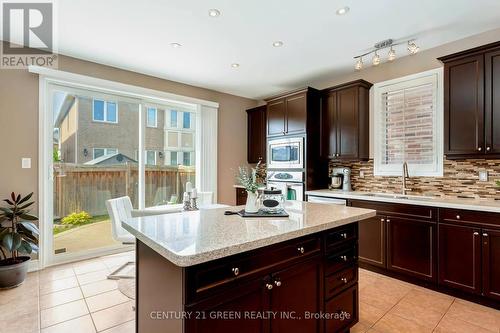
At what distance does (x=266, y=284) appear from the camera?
4.51 ft

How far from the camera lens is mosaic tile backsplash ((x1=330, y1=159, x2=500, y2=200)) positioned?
9.07 ft

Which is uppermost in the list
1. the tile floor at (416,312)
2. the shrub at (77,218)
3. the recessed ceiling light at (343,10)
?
the recessed ceiling light at (343,10)

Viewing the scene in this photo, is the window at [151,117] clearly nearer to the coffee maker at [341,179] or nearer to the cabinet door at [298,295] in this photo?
the coffee maker at [341,179]

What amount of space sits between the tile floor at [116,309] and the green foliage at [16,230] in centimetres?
41

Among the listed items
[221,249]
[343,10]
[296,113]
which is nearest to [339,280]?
[221,249]

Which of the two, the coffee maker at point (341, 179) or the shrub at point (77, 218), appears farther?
the coffee maker at point (341, 179)

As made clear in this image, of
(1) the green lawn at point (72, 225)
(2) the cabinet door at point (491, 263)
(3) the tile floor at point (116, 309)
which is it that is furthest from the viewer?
(1) the green lawn at point (72, 225)

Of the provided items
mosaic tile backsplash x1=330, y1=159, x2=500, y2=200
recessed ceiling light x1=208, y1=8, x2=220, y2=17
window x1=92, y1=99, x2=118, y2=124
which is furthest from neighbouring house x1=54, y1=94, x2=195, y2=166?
mosaic tile backsplash x1=330, y1=159, x2=500, y2=200

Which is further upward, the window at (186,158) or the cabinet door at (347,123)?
the cabinet door at (347,123)

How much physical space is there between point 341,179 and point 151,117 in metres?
3.19

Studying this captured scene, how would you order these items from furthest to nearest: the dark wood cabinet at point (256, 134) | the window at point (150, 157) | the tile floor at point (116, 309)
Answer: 1. the dark wood cabinet at point (256, 134)
2. the window at point (150, 157)
3. the tile floor at point (116, 309)

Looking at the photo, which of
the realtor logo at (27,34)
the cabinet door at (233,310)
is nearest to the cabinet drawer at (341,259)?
the cabinet door at (233,310)

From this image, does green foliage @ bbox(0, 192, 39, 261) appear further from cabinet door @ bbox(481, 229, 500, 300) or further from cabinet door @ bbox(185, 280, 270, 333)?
cabinet door @ bbox(481, 229, 500, 300)

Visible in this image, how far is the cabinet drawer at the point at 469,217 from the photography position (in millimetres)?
2318
